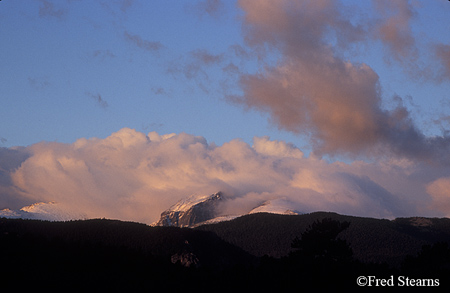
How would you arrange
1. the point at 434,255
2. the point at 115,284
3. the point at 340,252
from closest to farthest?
the point at 115,284
the point at 434,255
the point at 340,252

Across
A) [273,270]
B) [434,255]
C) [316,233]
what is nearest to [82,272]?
[273,270]

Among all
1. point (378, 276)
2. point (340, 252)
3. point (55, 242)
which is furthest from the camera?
point (55, 242)

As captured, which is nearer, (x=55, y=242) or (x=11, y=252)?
(x=11, y=252)

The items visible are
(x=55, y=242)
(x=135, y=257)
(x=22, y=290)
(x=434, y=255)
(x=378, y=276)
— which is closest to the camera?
(x=22, y=290)

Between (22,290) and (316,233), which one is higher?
(316,233)

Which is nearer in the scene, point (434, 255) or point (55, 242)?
point (434, 255)

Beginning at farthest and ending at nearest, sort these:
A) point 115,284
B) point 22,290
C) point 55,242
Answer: point 55,242 → point 115,284 → point 22,290

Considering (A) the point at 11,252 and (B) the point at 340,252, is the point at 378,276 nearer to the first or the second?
(B) the point at 340,252

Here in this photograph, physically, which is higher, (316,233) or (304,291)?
(316,233)

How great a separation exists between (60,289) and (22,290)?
19.6 feet

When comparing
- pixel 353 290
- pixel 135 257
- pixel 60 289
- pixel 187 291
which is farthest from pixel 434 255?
pixel 60 289

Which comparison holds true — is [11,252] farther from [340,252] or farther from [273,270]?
[340,252]

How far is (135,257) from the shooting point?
135m

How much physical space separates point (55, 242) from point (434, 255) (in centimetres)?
10197
